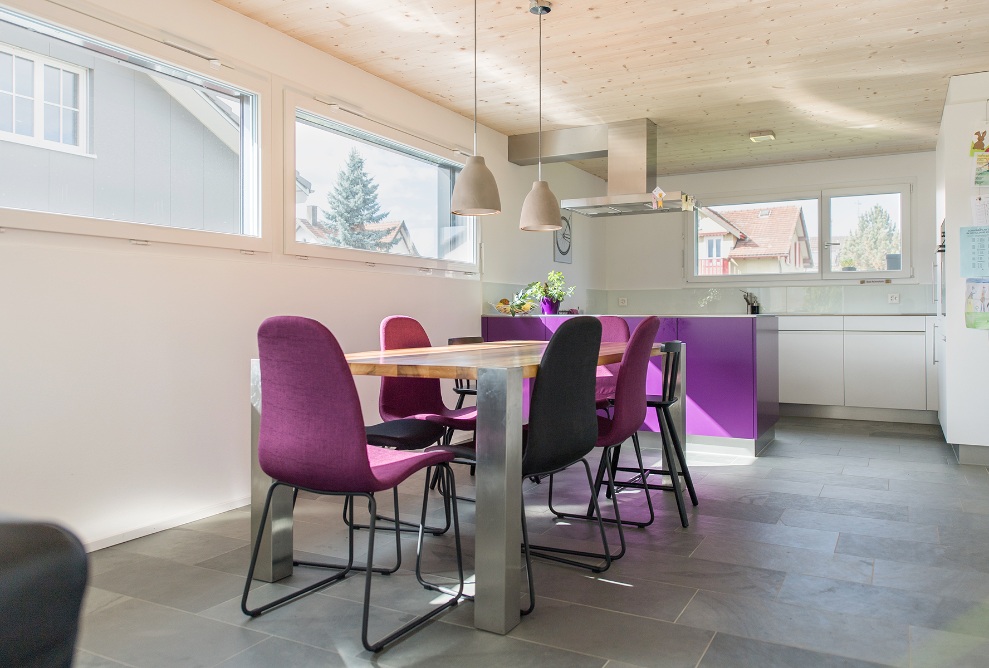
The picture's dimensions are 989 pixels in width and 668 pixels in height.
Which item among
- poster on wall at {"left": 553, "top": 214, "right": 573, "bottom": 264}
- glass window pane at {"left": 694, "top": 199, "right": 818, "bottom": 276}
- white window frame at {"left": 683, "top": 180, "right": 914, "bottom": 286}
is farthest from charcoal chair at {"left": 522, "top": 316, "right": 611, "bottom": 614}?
white window frame at {"left": 683, "top": 180, "right": 914, "bottom": 286}

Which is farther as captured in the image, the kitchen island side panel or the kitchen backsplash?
the kitchen backsplash

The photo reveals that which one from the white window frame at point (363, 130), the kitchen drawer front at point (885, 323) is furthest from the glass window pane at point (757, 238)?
the white window frame at point (363, 130)

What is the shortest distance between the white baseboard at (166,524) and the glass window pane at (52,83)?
176cm

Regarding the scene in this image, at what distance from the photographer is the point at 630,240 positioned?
7812 millimetres

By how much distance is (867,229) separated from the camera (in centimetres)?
668

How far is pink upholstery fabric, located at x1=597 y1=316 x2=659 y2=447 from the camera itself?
8.83ft

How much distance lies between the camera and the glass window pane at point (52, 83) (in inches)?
111

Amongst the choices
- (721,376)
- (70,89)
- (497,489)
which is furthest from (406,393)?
(721,376)

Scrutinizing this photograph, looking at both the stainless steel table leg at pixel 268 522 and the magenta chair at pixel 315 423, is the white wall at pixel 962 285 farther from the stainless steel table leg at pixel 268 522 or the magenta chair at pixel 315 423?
the stainless steel table leg at pixel 268 522

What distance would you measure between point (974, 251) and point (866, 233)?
8.02 ft

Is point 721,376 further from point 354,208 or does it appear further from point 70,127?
point 70,127

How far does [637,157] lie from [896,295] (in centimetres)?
299

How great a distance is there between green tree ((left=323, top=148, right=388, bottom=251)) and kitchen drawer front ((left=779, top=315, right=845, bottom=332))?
3928mm

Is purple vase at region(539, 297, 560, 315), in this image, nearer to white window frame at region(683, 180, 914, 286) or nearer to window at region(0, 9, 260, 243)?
window at region(0, 9, 260, 243)
